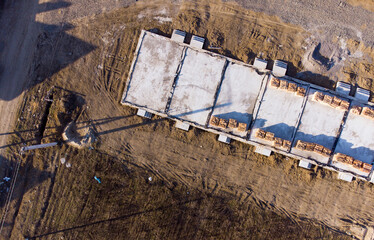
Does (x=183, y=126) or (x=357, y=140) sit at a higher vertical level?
(x=357, y=140)

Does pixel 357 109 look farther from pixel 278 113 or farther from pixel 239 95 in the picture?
pixel 239 95

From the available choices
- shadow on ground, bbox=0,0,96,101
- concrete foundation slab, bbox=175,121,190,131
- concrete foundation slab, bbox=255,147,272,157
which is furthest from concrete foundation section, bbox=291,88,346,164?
shadow on ground, bbox=0,0,96,101

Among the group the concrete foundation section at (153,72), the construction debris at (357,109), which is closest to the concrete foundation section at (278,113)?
the construction debris at (357,109)

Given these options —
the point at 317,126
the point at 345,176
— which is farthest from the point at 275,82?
the point at 345,176

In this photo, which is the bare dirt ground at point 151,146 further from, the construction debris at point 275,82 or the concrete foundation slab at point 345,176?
the construction debris at point 275,82

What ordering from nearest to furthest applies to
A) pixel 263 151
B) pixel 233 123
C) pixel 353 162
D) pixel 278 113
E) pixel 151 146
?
pixel 353 162
pixel 233 123
pixel 278 113
pixel 263 151
pixel 151 146

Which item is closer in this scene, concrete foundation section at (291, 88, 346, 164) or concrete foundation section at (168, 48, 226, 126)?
concrete foundation section at (291, 88, 346, 164)

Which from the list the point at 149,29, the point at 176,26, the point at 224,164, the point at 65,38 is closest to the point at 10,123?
the point at 65,38

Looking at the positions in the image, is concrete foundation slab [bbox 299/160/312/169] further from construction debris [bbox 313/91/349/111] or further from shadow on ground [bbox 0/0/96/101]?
shadow on ground [bbox 0/0/96/101]

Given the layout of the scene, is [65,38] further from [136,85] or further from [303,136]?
[303,136]
